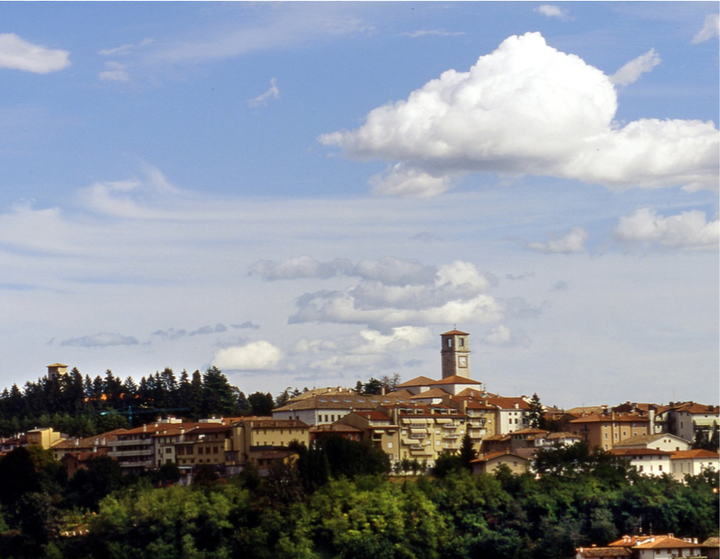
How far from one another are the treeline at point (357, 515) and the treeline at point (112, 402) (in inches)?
804

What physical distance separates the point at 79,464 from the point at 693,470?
108 ft

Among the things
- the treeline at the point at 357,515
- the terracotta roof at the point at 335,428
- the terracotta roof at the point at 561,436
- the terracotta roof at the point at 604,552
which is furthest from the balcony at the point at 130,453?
the terracotta roof at the point at 604,552

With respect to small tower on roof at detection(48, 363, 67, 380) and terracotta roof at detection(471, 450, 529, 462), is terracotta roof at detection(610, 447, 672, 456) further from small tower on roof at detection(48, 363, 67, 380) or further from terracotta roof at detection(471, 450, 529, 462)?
small tower on roof at detection(48, 363, 67, 380)

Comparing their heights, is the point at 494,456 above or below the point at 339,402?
below

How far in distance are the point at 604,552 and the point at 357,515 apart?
10.7m

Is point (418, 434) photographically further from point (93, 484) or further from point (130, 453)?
point (93, 484)

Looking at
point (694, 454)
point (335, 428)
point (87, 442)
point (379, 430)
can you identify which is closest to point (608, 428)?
point (694, 454)

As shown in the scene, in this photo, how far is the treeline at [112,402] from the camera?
7912 centimetres

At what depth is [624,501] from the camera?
180 feet

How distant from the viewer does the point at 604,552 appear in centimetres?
5003

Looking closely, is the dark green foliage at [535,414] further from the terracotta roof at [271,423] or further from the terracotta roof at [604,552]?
the terracotta roof at [604,552]

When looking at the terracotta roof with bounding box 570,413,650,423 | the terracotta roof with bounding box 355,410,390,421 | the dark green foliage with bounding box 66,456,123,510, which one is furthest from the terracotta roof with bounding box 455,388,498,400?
the dark green foliage with bounding box 66,456,123,510

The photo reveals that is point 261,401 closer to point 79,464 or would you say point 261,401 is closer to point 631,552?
point 79,464

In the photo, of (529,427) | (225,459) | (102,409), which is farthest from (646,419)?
(102,409)
